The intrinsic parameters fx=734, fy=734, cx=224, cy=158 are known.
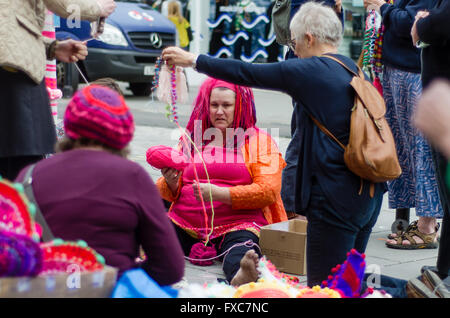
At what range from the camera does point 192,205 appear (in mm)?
4391

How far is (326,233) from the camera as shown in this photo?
3.17 m

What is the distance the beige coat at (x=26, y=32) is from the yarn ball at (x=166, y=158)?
43.1 inches

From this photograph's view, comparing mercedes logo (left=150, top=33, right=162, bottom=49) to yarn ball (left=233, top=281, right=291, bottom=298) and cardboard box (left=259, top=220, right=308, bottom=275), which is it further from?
yarn ball (left=233, top=281, right=291, bottom=298)

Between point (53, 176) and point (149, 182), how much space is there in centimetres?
30

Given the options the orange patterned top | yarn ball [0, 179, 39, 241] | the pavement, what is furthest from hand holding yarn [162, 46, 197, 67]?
yarn ball [0, 179, 39, 241]

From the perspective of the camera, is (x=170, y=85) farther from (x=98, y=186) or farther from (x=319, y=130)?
(x=98, y=186)

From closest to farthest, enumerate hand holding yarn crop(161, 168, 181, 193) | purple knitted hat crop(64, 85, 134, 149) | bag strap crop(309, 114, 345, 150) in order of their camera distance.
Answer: purple knitted hat crop(64, 85, 134, 149), bag strap crop(309, 114, 345, 150), hand holding yarn crop(161, 168, 181, 193)

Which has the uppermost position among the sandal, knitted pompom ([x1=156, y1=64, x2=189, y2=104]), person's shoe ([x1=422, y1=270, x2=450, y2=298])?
knitted pompom ([x1=156, y1=64, x2=189, y2=104])

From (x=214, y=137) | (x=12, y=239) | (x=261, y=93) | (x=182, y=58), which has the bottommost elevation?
(x=261, y=93)

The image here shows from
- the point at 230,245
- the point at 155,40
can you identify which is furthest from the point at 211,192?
the point at 155,40

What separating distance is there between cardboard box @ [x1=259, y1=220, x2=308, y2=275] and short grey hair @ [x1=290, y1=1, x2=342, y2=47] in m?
1.24

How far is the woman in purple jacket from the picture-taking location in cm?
225
